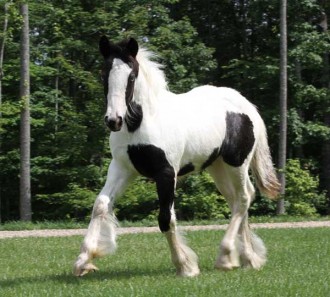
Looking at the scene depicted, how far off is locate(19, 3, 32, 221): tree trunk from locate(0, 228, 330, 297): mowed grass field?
8.98 m

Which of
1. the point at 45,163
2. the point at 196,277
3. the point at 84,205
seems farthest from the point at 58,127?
A: the point at 196,277

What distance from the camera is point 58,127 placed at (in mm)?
25172

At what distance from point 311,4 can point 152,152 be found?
1988 cm

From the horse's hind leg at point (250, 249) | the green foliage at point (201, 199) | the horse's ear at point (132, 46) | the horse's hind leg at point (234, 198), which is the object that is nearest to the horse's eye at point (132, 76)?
the horse's ear at point (132, 46)

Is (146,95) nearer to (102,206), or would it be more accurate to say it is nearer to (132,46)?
(132,46)

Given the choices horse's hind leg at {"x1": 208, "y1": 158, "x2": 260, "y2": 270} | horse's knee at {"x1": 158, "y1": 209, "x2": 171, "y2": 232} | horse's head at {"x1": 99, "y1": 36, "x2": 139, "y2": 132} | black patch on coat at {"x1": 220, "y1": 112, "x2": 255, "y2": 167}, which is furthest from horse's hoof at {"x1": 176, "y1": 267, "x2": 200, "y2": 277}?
horse's head at {"x1": 99, "y1": 36, "x2": 139, "y2": 132}

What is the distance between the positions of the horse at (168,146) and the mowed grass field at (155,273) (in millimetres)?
346

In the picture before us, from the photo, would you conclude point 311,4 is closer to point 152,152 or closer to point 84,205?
point 84,205

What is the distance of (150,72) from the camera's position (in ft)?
24.5

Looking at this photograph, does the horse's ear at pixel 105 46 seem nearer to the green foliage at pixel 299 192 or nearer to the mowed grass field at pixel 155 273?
the mowed grass field at pixel 155 273

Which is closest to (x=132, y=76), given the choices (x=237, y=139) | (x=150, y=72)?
(x=150, y=72)

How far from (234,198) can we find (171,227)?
4.81 feet

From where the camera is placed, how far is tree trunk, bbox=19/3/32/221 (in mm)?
20891

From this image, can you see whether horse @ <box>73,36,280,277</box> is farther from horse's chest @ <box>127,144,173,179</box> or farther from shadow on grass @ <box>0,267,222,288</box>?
shadow on grass @ <box>0,267,222,288</box>
